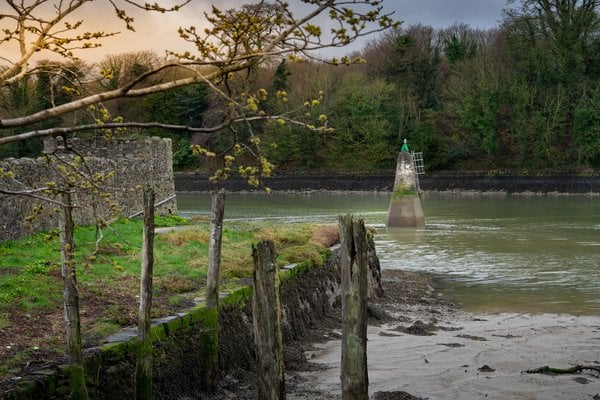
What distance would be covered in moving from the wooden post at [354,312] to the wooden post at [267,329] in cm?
72

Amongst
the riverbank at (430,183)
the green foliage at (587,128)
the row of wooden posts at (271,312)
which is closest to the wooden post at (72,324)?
the row of wooden posts at (271,312)

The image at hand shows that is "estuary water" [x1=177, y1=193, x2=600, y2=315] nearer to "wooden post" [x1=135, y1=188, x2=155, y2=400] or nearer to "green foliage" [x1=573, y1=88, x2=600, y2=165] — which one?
"wooden post" [x1=135, y1=188, x2=155, y2=400]

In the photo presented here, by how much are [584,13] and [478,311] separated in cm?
5269

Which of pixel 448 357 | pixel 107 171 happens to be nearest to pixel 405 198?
pixel 107 171

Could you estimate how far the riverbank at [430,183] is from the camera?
63469 mm

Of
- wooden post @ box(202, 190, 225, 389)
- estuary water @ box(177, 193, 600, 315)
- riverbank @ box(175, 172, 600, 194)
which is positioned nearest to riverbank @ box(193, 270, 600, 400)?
wooden post @ box(202, 190, 225, 389)

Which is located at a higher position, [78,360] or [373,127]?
[373,127]

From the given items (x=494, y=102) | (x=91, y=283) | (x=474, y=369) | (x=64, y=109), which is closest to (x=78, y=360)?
(x=64, y=109)

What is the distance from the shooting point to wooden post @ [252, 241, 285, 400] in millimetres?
8883

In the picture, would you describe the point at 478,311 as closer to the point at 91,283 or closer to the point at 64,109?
the point at 91,283

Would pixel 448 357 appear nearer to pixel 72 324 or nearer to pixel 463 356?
pixel 463 356

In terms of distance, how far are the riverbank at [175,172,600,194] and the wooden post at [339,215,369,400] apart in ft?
184

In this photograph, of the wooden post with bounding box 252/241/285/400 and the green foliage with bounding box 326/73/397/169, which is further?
A: the green foliage with bounding box 326/73/397/169

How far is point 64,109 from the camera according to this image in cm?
541
